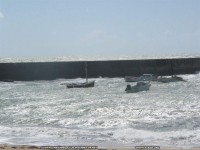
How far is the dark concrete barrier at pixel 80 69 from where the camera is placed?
92.1m

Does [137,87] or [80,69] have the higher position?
[80,69]

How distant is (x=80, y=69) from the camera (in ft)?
306

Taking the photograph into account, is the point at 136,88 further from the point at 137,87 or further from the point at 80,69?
the point at 80,69

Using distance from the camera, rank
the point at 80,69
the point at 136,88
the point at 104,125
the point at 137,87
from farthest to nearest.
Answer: the point at 80,69, the point at 137,87, the point at 136,88, the point at 104,125

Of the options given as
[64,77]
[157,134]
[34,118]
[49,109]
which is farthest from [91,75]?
[157,134]

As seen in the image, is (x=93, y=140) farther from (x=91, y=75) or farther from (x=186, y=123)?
(x=91, y=75)

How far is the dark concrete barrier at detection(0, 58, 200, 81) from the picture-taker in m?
92.1

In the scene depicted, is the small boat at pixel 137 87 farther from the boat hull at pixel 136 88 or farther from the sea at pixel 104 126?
the sea at pixel 104 126

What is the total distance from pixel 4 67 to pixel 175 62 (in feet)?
110

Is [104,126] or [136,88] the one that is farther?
[136,88]

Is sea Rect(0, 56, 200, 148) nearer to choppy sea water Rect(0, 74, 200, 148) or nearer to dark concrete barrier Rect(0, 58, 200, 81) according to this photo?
choppy sea water Rect(0, 74, 200, 148)

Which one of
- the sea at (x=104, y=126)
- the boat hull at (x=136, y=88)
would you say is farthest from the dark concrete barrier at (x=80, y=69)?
the sea at (x=104, y=126)

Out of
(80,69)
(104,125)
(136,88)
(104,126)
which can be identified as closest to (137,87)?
(136,88)

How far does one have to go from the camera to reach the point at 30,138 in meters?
25.5
